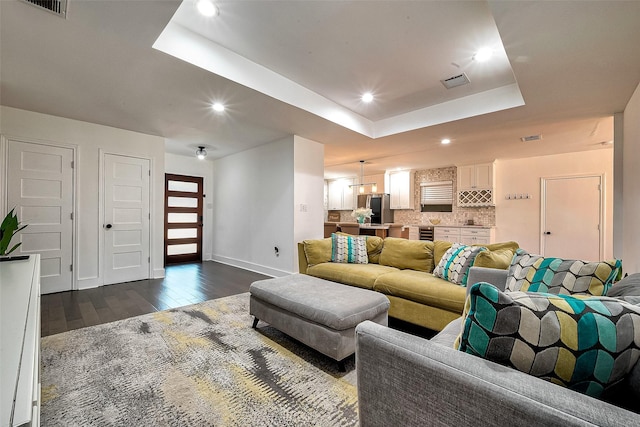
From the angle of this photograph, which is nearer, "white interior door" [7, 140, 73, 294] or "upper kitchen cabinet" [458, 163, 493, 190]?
"white interior door" [7, 140, 73, 294]

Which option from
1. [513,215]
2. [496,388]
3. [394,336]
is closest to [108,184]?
[394,336]

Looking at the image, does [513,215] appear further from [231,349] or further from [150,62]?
[150,62]

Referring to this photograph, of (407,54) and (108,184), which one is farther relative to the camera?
(108,184)

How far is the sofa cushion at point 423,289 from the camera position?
2334mm

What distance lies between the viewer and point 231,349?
7.42ft

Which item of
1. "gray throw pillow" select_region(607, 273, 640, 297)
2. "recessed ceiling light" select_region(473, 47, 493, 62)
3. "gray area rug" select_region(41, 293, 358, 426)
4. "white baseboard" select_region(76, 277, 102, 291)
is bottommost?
"gray area rug" select_region(41, 293, 358, 426)

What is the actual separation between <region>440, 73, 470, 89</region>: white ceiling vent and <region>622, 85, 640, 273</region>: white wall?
153 centimetres

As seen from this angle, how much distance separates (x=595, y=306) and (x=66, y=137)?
554cm

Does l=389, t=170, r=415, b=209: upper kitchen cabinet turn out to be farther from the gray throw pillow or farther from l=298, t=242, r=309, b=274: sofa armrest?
the gray throw pillow

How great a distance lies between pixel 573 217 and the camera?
5719 millimetres

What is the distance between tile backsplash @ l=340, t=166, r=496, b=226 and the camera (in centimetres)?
693

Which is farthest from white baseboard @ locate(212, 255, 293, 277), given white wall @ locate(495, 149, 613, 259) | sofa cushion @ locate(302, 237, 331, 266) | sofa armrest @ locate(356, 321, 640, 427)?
white wall @ locate(495, 149, 613, 259)

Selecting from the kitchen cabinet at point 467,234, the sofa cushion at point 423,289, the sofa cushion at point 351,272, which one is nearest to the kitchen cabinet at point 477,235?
the kitchen cabinet at point 467,234

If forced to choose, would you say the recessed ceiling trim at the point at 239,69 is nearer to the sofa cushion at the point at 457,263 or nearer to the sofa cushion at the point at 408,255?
the sofa cushion at the point at 408,255
